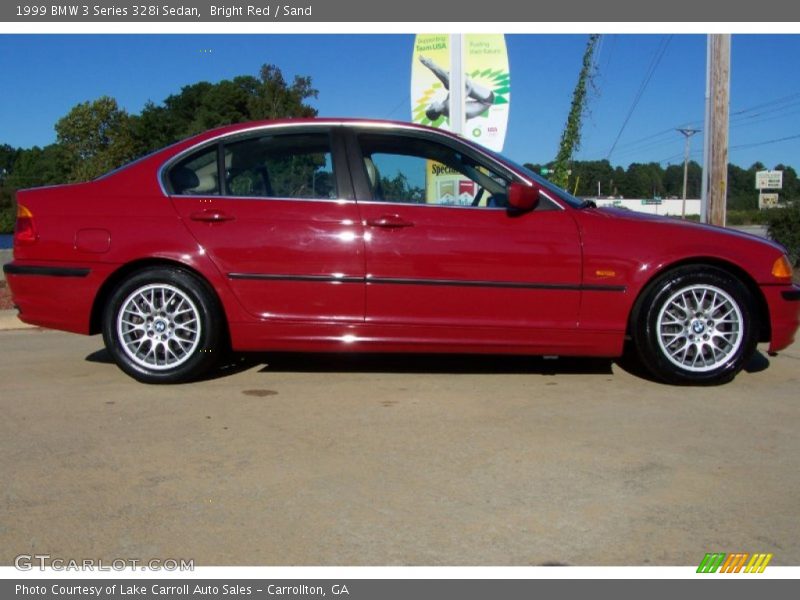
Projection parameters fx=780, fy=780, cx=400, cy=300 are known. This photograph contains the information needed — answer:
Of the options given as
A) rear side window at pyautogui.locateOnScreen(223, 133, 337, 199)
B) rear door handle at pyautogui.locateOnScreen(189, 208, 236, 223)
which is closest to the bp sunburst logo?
rear side window at pyautogui.locateOnScreen(223, 133, 337, 199)

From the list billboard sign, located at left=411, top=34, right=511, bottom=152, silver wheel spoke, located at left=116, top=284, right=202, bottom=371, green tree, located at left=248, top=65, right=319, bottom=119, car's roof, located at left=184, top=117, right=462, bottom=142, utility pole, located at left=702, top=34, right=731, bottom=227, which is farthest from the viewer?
green tree, located at left=248, top=65, right=319, bottom=119

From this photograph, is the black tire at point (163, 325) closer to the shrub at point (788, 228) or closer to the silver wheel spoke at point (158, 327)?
the silver wheel spoke at point (158, 327)

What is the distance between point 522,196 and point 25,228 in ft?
10.5

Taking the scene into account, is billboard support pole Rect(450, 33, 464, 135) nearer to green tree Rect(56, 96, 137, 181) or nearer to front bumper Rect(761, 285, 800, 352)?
front bumper Rect(761, 285, 800, 352)

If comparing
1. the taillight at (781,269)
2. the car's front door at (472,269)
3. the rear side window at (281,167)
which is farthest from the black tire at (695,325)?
the rear side window at (281,167)

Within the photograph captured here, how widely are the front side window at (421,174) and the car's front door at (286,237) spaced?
23cm

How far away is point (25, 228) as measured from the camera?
5.09 m

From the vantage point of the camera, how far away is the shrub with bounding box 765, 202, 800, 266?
39.1 ft

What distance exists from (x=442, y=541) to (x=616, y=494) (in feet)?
2.85

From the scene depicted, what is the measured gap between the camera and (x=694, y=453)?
378 centimetres

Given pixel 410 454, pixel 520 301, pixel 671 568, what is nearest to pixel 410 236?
pixel 520 301

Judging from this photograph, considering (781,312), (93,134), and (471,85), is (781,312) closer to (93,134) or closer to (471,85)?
(471,85)

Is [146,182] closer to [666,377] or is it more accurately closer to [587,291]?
[587,291]
